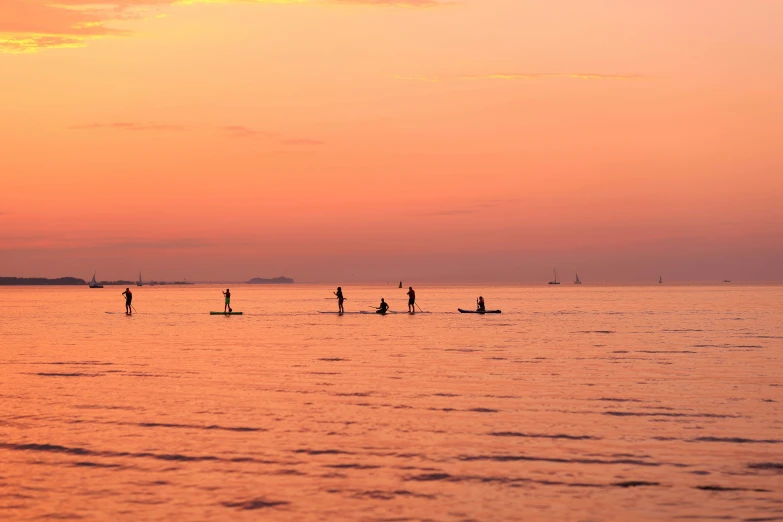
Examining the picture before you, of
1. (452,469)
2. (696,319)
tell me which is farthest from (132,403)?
(696,319)

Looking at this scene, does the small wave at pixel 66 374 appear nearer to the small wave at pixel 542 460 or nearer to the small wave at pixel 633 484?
the small wave at pixel 542 460

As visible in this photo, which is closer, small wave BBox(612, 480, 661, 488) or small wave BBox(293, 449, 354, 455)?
small wave BBox(612, 480, 661, 488)

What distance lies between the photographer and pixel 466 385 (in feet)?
97.5

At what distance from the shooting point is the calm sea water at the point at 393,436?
14688 mm

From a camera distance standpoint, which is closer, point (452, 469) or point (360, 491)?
point (360, 491)

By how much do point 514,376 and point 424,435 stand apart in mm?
12380

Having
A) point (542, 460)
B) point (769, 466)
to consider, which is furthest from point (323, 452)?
point (769, 466)

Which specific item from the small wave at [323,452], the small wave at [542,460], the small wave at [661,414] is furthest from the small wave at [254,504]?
the small wave at [661,414]

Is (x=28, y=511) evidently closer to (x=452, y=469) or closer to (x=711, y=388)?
(x=452, y=469)

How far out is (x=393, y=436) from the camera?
66.8ft

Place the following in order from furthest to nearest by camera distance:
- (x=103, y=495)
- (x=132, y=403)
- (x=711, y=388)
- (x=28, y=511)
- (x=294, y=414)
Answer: (x=711, y=388) < (x=132, y=403) < (x=294, y=414) < (x=103, y=495) < (x=28, y=511)

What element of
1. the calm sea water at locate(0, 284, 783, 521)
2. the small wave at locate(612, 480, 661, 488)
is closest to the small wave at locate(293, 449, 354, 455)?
the calm sea water at locate(0, 284, 783, 521)

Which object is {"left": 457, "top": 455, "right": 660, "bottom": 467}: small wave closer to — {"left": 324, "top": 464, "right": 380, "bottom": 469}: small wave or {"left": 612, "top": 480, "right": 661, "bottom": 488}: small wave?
{"left": 612, "top": 480, "right": 661, "bottom": 488}: small wave

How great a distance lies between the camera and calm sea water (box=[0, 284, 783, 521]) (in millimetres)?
14688
